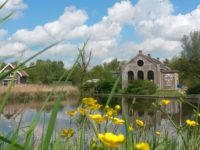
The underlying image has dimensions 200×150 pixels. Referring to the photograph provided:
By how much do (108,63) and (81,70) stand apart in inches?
2944

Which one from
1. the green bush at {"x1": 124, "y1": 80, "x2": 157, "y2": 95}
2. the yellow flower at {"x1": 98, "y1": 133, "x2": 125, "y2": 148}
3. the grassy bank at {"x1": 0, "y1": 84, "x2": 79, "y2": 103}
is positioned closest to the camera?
the yellow flower at {"x1": 98, "y1": 133, "x2": 125, "y2": 148}

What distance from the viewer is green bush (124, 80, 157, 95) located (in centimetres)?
4615

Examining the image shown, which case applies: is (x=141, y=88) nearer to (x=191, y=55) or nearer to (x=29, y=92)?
(x=191, y=55)

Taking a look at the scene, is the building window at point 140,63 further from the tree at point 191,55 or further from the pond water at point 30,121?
the pond water at point 30,121

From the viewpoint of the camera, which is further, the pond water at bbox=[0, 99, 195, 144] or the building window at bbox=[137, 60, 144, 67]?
the building window at bbox=[137, 60, 144, 67]

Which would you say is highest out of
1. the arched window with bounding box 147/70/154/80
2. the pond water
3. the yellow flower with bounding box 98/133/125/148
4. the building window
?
the building window

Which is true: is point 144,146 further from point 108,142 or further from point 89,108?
point 89,108

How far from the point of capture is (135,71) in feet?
179

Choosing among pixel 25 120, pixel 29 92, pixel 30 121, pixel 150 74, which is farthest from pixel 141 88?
pixel 30 121

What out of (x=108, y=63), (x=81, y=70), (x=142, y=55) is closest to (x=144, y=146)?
(x=81, y=70)

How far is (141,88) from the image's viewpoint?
4656 centimetres

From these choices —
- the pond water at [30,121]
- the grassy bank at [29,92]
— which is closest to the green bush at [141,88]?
the grassy bank at [29,92]

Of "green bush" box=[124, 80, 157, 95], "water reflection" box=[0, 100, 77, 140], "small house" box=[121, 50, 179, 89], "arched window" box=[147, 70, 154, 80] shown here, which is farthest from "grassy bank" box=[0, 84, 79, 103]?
"arched window" box=[147, 70, 154, 80]

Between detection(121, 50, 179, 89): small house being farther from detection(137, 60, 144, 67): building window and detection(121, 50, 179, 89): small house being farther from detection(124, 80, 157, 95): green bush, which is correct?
detection(124, 80, 157, 95): green bush
